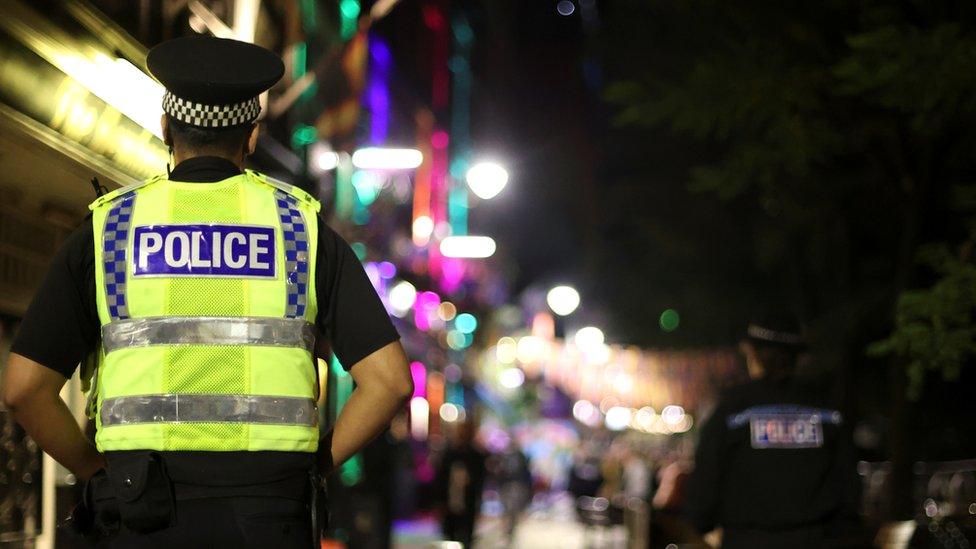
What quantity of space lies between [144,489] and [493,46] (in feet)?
176

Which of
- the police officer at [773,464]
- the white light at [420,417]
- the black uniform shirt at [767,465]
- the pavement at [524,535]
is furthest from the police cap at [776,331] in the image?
the white light at [420,417]

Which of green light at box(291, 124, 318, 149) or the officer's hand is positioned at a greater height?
green light at box(291, 124, 318, 149)

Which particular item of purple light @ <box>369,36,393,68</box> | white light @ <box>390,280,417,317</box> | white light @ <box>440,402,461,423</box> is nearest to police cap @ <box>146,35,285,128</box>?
purple light @ <box>369,36,393,68</box>

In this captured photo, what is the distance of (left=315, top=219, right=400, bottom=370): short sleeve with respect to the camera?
10.5 feet

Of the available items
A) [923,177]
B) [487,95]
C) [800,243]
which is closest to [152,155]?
[923,177]

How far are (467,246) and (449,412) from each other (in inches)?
461

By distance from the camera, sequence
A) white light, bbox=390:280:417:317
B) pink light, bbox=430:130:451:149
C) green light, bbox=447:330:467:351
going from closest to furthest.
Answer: white light, bbox=390:280:417:317
pink light, bbox=430:130:451:149
green light, bbox=447:330:467:351

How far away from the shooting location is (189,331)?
122 inches

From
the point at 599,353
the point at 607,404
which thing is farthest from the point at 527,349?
the point at 607,404

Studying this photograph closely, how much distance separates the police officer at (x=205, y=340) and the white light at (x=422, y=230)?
3062 centimetres

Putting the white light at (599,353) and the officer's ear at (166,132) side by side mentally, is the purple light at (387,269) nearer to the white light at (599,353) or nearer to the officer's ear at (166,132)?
the white light at (599,353)

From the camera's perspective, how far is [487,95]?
5162 centimetres

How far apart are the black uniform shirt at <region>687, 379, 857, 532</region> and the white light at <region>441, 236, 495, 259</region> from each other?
24941mm

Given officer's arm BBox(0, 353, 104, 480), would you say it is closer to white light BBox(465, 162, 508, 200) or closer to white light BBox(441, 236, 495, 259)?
white light BBox(465, 162, 508, 200)
